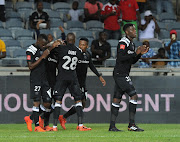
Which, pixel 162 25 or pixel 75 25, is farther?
pixel 162 25

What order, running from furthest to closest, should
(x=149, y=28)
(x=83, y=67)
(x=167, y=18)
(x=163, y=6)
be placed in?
(x=163, y=6) → (x=167, y=18) → (x=149, y=28) → (x=83, y=67)

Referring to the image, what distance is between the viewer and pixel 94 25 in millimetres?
16938

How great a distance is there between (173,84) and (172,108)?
0.66 meters

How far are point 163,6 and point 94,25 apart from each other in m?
3.24

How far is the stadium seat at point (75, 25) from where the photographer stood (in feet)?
55.0

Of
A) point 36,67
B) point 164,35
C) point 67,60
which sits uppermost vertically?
point 164,35

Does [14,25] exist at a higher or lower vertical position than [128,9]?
lower

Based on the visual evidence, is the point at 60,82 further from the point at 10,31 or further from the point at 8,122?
the point at 10,31

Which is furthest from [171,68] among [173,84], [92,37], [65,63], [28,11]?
[28,11]

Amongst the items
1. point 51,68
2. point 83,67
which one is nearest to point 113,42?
point 83,67

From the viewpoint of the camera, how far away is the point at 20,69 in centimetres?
1359

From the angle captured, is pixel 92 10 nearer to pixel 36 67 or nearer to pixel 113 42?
pixel 113 42

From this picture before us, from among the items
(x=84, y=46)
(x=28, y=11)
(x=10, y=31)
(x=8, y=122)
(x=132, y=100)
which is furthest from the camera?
(x=28, y=11)

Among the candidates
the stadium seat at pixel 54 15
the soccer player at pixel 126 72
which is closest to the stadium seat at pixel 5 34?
the stadium seat at pixel 54 15
